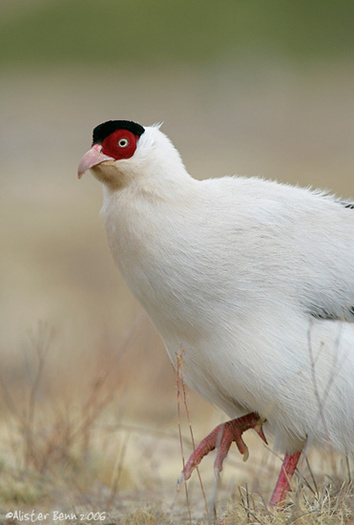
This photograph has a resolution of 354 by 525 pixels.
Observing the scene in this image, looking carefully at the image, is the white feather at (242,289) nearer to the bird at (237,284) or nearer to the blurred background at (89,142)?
the bird at (237,284)

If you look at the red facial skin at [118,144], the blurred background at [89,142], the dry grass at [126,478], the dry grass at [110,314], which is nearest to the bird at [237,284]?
the red facial skin at [118,144]

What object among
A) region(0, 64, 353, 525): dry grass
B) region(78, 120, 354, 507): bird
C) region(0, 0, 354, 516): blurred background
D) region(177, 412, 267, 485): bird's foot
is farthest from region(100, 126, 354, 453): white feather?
region(0, 0, 354, 516): blurred background

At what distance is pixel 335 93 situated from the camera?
91.1 ft

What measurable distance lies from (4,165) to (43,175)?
1605 mm

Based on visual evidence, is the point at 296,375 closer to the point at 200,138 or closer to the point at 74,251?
the point at 74,251

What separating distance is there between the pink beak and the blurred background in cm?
156

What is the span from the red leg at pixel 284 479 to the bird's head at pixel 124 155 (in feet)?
4.72

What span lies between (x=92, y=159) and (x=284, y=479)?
1697mm

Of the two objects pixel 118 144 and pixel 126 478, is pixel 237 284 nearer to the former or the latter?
pixel 118 144

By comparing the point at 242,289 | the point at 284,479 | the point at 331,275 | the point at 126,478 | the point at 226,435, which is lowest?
the point at 126,478

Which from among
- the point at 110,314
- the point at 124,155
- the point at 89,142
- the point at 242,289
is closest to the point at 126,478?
the point at 242,289

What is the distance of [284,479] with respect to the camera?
154 inches

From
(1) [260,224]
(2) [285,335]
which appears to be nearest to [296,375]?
(2) [285,335]

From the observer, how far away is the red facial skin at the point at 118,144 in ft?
11.9
